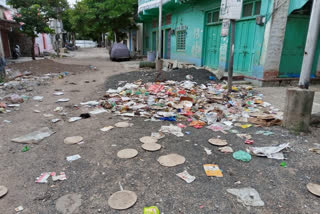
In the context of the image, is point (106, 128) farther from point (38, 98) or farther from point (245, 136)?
point (38, 98)

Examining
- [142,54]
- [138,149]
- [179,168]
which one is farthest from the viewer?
[142,54]

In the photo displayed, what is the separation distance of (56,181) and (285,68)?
713 cm

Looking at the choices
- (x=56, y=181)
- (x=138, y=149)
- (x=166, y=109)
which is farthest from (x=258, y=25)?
(x=56, y=181)

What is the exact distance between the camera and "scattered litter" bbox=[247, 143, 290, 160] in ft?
9.02

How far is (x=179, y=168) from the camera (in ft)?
8.17

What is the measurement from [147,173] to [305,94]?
2.65 meters

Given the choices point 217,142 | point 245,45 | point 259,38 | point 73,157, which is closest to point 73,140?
point 73,157

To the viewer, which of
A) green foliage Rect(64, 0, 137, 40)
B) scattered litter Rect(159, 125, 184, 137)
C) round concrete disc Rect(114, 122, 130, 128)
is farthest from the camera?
green foliage Rect(64, 0, 137, 40)

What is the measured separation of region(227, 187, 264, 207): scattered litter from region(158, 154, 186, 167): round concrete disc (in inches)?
27.1

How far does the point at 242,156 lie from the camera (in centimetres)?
276

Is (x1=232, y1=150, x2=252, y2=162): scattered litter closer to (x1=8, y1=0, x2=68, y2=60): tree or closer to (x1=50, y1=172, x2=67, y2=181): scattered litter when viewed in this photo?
(x1=50, y1=172, x2=67, y2=181): scattered litter

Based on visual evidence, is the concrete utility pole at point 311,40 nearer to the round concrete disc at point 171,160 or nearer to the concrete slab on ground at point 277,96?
the concrete slab on ground at point 277,96

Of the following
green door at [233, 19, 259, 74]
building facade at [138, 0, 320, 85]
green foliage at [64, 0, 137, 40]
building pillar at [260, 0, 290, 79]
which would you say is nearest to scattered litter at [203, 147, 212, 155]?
building facade at [138, 0, 320, 85]

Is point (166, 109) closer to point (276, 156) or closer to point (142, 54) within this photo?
point (276, 156)
